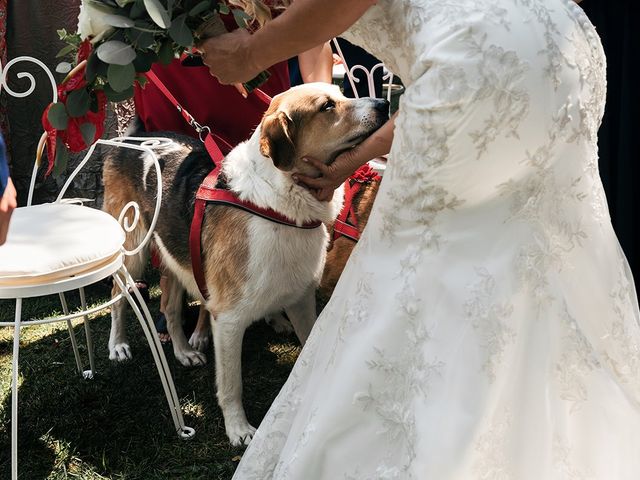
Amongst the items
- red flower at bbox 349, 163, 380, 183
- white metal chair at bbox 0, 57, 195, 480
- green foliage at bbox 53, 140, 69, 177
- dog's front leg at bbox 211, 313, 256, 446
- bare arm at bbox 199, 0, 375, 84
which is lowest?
dog's front leg at bbox 211, 313, 256, 446

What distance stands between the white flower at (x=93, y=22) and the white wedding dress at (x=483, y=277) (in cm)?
70

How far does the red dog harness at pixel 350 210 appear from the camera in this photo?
347cm

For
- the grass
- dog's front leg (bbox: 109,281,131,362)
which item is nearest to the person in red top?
dog's front leg (bbox: 109,281,131,362)

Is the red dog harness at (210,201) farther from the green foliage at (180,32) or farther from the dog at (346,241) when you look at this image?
the green foliage at (180,32)

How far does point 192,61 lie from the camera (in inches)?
106

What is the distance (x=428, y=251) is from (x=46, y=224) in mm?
1670

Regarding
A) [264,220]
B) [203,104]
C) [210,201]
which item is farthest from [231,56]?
[203,104]

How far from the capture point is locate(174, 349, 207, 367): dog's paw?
12.5 ft

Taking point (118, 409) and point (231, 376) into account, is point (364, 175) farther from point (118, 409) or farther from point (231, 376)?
point (118, 409)

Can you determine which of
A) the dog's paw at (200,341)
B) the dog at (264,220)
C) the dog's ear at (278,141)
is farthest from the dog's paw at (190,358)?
the dog's ear at (278,141)

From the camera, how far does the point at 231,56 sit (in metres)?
2.06

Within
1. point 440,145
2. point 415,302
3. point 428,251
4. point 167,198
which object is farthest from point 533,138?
point 167,198

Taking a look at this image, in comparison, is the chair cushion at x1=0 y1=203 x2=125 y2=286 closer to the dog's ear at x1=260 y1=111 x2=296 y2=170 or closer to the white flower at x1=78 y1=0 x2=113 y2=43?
the dog's ear at x1=260 y1=111 x2=296 y2=170

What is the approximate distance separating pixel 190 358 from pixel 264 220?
122 cm
